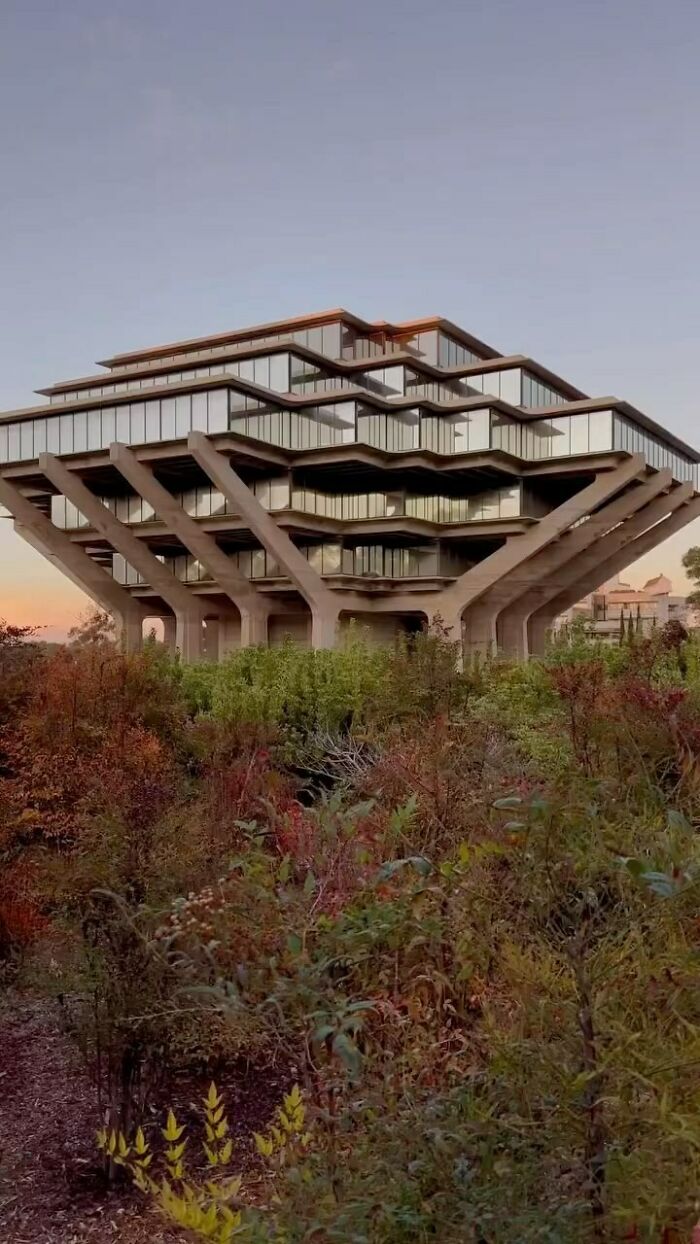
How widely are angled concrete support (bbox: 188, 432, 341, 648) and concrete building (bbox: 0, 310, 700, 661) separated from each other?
0.08m

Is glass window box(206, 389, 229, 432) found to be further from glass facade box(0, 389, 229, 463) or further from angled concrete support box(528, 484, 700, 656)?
angled concrete support box(528, 484, 700, 656)

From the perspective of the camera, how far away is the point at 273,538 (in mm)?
35375

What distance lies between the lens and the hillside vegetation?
2361mm

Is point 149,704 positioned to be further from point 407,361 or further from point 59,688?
point 407,361

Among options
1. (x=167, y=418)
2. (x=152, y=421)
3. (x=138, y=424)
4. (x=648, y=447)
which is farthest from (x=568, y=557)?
(x=138, y=424)

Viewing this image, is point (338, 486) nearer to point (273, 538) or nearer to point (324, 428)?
point (324, 428)

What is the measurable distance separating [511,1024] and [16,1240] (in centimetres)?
301

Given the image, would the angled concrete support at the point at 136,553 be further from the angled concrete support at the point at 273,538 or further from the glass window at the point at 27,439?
the angled concrete support at the point at 273,538

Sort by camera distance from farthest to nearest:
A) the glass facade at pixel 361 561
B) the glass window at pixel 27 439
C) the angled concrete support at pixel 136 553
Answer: the glass window at pixel 27 439 < the glass facade at pixel 361 561 < the angled concrete support at pixel 136 553

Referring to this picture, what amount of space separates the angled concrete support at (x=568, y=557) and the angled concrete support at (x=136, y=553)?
555 inches

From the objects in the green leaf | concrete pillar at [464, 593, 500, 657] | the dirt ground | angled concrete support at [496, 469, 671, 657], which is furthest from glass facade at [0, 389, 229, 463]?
the green leaf

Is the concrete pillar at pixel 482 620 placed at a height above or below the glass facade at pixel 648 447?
below

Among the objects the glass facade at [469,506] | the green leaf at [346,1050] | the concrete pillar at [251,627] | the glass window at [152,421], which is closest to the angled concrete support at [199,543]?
the concrete pillar at [251,627]

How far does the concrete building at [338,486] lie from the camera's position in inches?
1460
